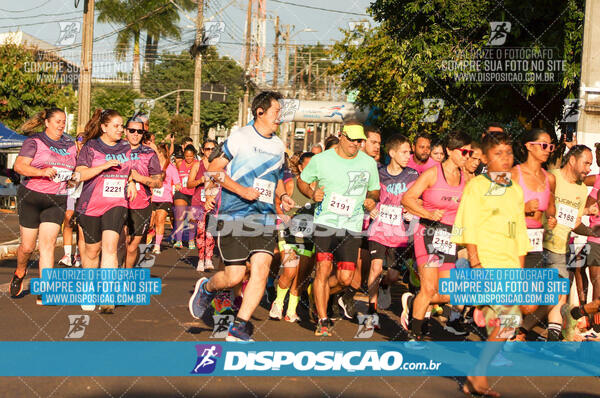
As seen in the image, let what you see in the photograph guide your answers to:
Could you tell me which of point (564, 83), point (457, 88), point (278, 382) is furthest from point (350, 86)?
point (278, 382)

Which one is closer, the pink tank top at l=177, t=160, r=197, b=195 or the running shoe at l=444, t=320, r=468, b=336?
the running shoe at l=444, t=320, r=468, b=336

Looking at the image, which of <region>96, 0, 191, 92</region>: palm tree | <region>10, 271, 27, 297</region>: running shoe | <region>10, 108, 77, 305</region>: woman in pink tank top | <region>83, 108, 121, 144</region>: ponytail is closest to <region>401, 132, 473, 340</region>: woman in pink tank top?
<region>83, 108, 121, 144</region>: ponytail

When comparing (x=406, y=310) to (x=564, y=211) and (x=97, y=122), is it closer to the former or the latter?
(x=564, y=211)

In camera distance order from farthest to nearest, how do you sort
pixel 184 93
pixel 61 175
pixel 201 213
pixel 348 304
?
pixel 184 93 < pixel 201 213 < pixel 348 304 < pixel 61 175

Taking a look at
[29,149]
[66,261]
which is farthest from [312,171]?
[66,261]

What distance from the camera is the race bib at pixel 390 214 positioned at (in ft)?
29.5

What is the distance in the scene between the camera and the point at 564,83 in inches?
531

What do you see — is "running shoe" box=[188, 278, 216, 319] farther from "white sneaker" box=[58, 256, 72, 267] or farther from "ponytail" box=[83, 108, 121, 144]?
"white sneaker" box=[58, 256, 72, 267]

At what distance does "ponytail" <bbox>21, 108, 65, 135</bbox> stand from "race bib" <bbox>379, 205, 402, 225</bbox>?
3707 millimetres

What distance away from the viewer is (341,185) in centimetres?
812

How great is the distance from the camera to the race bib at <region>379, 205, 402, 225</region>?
8.98m

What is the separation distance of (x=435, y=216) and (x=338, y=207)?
1103mm

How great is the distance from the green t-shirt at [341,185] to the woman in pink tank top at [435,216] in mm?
687

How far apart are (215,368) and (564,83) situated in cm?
934
